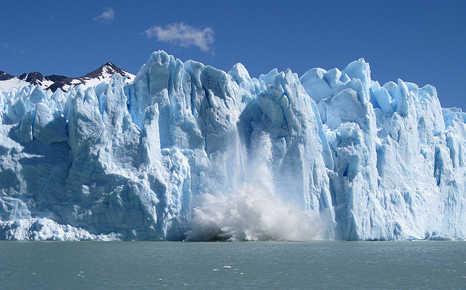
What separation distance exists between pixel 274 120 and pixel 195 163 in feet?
13.6

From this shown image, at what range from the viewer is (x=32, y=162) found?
2106 centimetres

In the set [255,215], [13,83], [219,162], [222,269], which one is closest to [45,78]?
[13,83]

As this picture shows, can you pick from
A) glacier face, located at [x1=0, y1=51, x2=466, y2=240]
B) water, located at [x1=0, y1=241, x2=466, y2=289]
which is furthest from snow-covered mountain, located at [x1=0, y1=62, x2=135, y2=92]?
water, located at [x1=0, y1=241, x2=466, y2=289]

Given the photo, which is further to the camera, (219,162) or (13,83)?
(13,83)

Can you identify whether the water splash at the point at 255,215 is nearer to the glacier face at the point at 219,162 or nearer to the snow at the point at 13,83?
the glacier face at the point at 219,162

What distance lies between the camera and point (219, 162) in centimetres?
2281

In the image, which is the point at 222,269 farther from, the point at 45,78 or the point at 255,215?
the point at 45,78

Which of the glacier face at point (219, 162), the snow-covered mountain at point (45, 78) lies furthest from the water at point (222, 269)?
the snow-covered mountain at point (45, 78)

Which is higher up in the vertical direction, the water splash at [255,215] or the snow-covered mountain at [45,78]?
the snow-covered mountain at [45,78]

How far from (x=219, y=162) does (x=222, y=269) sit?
1120 centimetres

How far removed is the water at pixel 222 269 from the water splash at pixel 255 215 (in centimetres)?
457

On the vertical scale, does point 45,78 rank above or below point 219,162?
above

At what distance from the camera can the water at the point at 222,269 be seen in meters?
9.95

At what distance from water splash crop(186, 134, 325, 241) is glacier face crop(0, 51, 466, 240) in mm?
56
